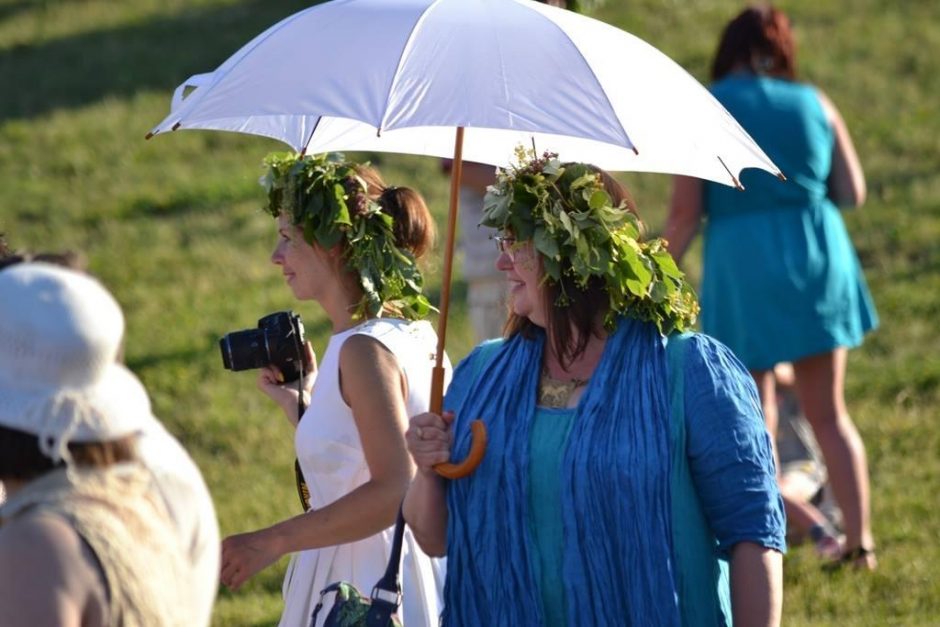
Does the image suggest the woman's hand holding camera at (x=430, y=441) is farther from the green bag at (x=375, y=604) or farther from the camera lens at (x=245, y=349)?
the camera lens at (x=245, y=349)

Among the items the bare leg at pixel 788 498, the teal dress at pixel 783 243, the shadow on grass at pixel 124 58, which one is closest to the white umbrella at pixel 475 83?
the teal dress at pixel 783 243

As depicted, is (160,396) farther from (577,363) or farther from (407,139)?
(577,363)

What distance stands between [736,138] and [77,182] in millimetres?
8231

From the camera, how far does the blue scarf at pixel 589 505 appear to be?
338cm

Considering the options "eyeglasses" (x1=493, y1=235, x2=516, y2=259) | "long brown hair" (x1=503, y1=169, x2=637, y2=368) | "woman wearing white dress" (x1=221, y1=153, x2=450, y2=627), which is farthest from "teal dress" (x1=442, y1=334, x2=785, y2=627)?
"woman wearing white dress" (x1=221, y1=153, x2=450, y2=627)

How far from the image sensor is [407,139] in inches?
171

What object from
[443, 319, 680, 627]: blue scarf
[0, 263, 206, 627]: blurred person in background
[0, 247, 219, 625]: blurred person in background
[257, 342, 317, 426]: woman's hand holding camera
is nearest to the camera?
[0, 263, 206, 627]: blurred person in background

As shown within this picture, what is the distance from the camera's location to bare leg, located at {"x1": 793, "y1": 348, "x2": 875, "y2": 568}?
6402 millimetres

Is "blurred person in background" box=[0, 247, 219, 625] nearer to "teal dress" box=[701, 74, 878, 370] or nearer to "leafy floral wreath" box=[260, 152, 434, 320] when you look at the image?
"leafy floral wreath" box=[260, 152, 434, 320]

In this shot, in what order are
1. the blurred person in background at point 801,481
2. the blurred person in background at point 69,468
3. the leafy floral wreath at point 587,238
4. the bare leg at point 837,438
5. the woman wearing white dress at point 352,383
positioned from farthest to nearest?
1. the blurred person in background at point 801,481
2. the bare leg at point 837,438
3. the woman wearing white dress at point 352,383
4. the leafy floral wreath at point 587,238
5. the blurred person in background at point 69,468

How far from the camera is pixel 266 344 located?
429cm

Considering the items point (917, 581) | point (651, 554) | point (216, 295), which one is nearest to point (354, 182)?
point (651, 554)

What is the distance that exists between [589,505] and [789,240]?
3298 mm

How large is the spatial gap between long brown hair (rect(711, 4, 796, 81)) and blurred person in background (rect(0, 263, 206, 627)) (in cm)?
423
